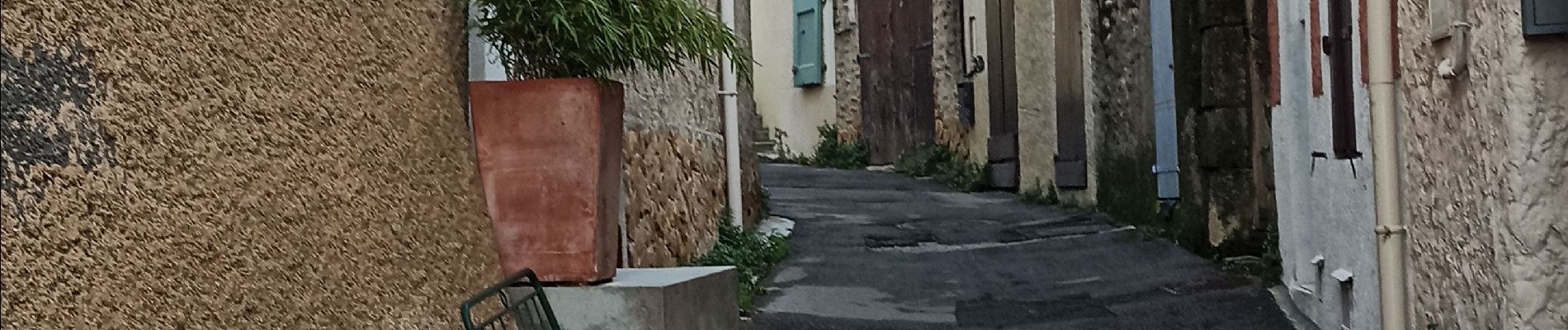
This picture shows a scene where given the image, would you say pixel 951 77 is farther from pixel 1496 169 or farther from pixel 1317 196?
pixel 1496 169

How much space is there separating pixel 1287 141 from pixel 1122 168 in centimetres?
331

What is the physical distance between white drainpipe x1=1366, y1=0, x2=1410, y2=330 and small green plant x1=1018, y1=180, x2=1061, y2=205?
678cm

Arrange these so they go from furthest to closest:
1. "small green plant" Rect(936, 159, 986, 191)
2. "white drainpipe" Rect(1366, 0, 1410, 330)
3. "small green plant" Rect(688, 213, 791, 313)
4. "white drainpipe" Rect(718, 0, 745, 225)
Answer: "small green plant" Rect(936, 159, 986, 191), "white drainpipe" Rect(718, 0, 745, 225), "small green plant" Rect(688, 213, 791, 313), "white drainpipe" Rect(1366, 0, 1410, 330)

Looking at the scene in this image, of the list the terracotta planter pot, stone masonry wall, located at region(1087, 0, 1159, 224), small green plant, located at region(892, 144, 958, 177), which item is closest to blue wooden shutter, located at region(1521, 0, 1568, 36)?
the terracotta planter pot

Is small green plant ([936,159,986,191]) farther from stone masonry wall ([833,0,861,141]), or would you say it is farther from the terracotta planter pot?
the terracotta planter pot

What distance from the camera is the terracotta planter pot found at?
3.87m

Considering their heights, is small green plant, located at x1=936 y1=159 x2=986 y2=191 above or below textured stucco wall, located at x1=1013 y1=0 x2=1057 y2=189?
below

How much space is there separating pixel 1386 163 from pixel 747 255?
3684 mm

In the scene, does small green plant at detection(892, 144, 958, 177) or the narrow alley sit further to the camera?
small green plant at detection(892, 144, 958, 177)

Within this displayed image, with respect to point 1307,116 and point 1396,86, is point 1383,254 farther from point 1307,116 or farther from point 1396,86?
point 1307,116

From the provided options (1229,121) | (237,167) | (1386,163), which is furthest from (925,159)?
(237,167)

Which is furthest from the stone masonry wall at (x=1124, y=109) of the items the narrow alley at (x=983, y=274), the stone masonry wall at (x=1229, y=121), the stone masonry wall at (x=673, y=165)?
the stone masonry wall at (x=673, y=165)

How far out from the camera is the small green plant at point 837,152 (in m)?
15.0

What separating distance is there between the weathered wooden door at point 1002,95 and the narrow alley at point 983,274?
2.35 ft
